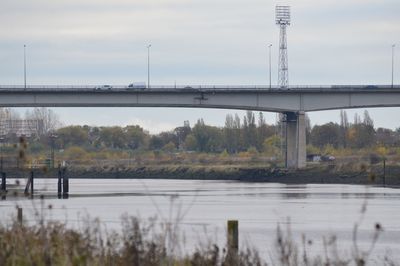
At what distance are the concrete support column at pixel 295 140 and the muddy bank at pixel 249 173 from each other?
3.73 feet

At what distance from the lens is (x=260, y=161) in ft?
523

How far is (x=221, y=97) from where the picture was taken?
114 m

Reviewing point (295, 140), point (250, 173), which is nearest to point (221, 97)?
point (295, 140)

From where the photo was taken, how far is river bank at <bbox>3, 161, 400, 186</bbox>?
117500 mm

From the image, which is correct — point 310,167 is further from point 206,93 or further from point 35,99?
point 35,99

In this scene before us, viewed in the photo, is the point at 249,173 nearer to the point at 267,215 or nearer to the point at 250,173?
the point at 250,173

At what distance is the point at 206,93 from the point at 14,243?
9525 cm

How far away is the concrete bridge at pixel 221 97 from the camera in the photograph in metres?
112

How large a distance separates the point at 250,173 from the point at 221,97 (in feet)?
82.3

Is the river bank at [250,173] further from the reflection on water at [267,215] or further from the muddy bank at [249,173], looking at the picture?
the reflection on water at [267,215]

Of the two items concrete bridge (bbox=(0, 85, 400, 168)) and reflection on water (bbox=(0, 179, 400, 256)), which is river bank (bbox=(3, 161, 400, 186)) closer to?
concrete bridge (bbox=(0, 85, 400, 168))

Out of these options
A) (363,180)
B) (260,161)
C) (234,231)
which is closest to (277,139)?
(260,161)

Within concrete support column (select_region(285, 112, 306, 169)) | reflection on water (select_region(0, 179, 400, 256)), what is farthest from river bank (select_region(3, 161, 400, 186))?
reflection on water (select_region(0, 179, 400, 256))

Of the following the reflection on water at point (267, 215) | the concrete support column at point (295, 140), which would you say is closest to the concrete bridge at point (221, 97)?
the concrete support column at point (295, 140)
